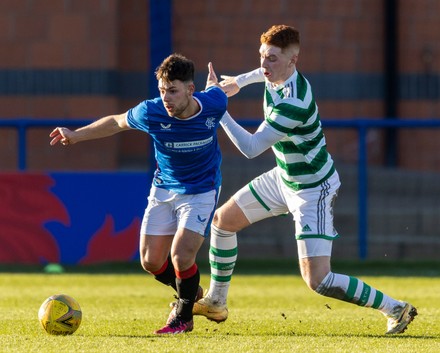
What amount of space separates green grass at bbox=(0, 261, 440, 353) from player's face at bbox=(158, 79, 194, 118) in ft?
4.87

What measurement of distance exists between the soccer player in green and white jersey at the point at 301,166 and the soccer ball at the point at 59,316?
3.06ft

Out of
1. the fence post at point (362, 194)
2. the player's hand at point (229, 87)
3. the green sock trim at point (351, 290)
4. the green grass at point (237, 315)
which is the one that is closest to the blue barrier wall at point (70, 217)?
the green grass at point (237, 315)

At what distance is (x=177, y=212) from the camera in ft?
27.1

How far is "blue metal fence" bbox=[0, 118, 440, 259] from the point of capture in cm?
1284

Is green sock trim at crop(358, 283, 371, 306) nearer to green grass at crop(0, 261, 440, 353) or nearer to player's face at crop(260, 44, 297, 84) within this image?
green grass at crop(0, 261, 440, 353)

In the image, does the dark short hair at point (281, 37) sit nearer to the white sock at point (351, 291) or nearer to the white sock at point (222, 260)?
the white sock at point (222, 260)

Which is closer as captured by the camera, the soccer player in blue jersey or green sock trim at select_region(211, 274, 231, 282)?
the soccer player in blue jersey

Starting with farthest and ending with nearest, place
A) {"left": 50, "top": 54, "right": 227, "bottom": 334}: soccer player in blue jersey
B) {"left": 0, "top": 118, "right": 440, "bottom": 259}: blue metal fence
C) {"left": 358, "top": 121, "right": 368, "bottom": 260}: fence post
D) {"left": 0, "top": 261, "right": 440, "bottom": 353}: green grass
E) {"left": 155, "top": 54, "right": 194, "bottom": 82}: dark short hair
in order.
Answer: {"left": 358, "top": 121, "right": 368, "bottom": 260}: fence post, {"left": 0, "top": 118, "right": 440, "bottom": 259}: blue metal fence, {"left": 50, "top": 54, "right": 227, "bottom": 334}: soccer player in blue jersey, {"left": 155, "top": 54, "right": 194, "bottom": 82}: dark short hair, {"left": 0, "top": 261, "right": 440, "bottom": 353}: green grass

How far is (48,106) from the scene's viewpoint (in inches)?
619

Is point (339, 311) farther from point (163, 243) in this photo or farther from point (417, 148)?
point (417, 148)

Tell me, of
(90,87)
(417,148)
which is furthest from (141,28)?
(417,148)

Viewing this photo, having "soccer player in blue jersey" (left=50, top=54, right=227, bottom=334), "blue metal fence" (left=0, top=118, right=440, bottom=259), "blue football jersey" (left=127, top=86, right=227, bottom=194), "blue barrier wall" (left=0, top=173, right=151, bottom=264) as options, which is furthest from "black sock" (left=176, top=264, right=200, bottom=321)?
"blue metal fence" (left=0, top=118, right=440, bottom=259)

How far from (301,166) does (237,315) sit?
1574mm

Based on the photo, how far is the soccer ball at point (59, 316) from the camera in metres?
7.94
